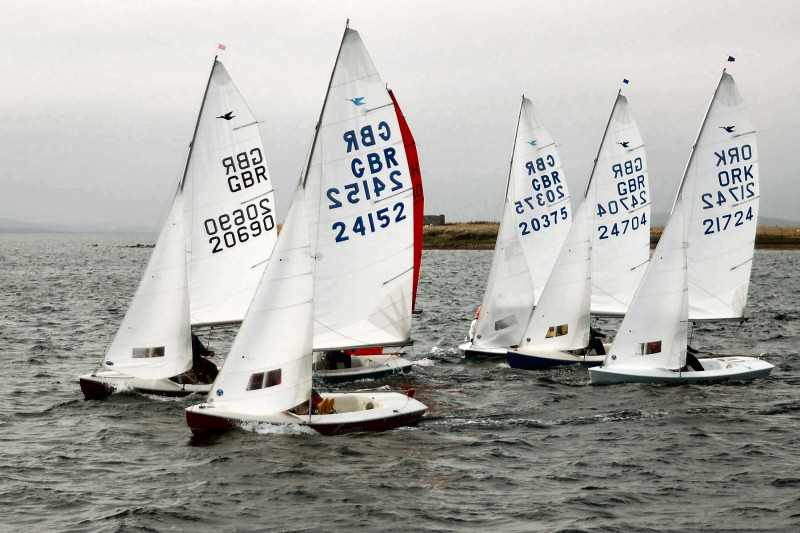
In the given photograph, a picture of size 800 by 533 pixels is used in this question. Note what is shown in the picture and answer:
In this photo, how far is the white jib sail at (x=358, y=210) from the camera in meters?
22.1

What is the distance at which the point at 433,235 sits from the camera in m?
156

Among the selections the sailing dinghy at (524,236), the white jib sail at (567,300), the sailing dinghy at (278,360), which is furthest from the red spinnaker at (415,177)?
the sailing dinghy at (278,360)

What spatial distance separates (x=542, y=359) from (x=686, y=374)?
484 cm

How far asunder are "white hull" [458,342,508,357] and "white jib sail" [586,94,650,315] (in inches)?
173

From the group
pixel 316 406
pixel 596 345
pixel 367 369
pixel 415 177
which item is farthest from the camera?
pixel 596 345

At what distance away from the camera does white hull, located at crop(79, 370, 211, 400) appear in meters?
24.3

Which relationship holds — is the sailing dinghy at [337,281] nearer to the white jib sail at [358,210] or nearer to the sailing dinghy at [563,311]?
the white jib sail at [358,210]

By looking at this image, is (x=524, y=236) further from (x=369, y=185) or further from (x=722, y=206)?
(x=369, y=185)

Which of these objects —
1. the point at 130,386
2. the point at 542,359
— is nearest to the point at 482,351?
the point at 542,359

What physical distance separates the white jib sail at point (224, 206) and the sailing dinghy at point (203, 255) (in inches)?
1.2

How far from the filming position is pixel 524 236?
110 feet

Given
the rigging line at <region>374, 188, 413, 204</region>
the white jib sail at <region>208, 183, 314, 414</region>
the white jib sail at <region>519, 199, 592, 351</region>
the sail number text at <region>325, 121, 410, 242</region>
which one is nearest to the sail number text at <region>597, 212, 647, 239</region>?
the white jib sail at <region>519, 199, 592, 351</region>

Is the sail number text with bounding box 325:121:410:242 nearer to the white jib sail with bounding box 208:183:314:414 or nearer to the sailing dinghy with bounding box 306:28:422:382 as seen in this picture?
the sailing dinghy with bounding box 306:28:422:382

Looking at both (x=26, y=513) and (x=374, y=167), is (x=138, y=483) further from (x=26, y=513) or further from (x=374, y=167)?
(x=374, y=167)
